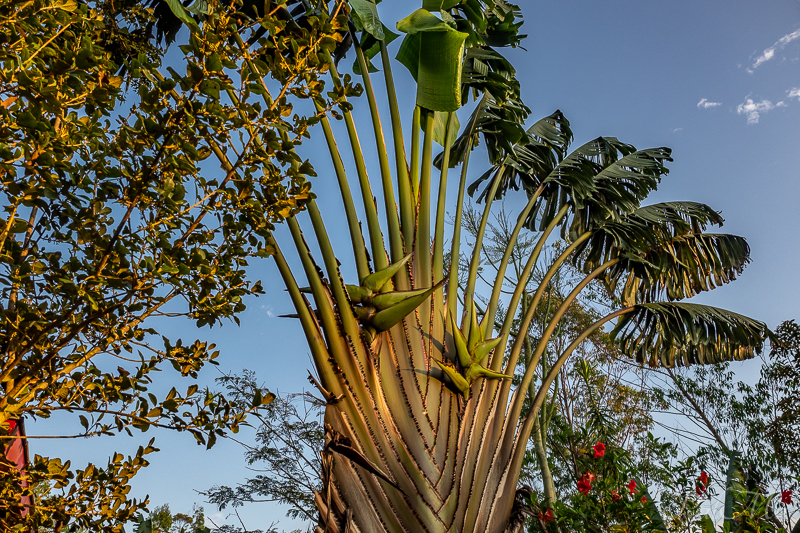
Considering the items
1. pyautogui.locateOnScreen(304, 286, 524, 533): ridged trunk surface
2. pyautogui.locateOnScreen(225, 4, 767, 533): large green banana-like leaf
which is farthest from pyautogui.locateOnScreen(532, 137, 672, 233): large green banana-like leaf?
pyautogui.locateOnScreen(304, 286, 524, 533): ridged trunk surface

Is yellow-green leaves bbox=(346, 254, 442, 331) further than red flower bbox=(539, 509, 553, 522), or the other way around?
red flower bbox=(539, 509, 553, 522)

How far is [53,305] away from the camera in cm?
152

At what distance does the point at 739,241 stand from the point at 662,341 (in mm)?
1533

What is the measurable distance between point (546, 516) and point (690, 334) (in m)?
2.71

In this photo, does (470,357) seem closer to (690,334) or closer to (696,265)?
(690,334)

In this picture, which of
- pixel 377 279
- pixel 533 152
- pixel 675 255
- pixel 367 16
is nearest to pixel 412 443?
pixel 377 279

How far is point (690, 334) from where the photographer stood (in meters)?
5.11

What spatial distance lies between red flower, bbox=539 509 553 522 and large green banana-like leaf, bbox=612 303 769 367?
2.44m

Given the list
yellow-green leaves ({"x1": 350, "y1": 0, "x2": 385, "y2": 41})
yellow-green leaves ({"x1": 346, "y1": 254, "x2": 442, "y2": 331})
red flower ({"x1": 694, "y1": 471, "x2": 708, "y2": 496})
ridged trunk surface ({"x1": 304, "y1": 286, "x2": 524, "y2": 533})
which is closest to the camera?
ridged trunk surface ({"x1": 304, "y1": 286, "x2": 524, "y2": 533})

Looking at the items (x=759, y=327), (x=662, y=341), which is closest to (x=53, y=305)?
(x=662, y=341)

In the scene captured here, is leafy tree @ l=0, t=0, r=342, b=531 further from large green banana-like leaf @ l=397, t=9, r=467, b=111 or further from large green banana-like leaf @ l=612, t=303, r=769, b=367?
large green banana-like leaf @ l=612, t=303, r=769, b=367

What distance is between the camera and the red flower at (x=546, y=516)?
138 inches

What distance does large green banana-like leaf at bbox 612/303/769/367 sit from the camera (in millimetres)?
5148

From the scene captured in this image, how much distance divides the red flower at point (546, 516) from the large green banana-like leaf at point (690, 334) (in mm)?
2438
